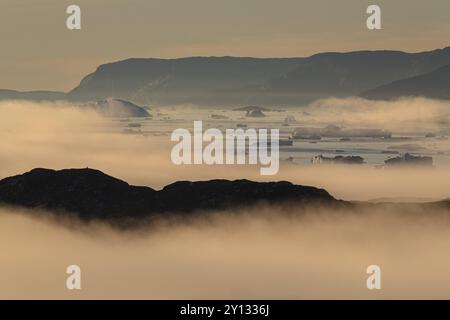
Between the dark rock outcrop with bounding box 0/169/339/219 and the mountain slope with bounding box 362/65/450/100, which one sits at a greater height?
the mountain slope with bounding box 362/65/450/100

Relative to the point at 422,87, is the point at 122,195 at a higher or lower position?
lower

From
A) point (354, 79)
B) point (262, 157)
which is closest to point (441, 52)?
point (354, 79)

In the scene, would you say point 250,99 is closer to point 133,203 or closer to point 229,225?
point 229,225

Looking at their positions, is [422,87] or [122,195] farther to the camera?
[422,87]

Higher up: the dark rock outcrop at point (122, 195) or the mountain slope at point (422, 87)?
the mountain slope at point (422, 87)
